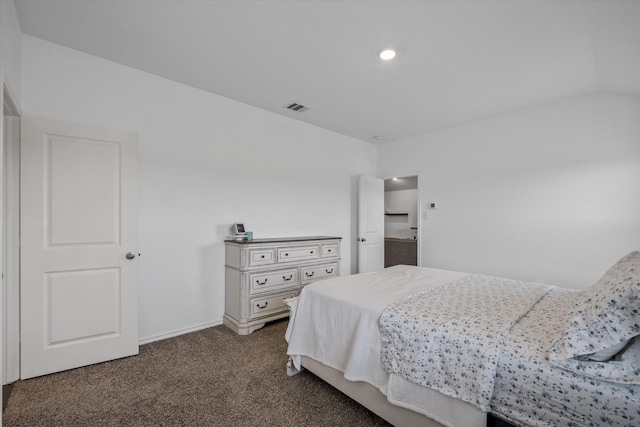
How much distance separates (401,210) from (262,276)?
4.35 m

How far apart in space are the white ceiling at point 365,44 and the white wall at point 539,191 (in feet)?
1.16

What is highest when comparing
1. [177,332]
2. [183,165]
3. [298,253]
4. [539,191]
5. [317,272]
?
[183,165]

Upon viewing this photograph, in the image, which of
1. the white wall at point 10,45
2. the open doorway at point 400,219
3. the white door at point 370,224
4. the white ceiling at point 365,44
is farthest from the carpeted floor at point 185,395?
the open doorway at point 400,219

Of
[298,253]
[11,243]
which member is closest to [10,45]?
[11,243]

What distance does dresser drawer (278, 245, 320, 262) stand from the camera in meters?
3.32

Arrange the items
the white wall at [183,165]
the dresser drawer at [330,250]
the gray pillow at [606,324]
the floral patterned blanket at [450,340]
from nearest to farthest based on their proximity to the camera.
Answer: the gray pillow at [606,324] < the floral patterned blanket at [450,340] < the white wall at [183,165] < the dresser drawer at [330,250]

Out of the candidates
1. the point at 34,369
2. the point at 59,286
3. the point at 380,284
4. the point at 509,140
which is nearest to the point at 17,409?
the point at 34,369

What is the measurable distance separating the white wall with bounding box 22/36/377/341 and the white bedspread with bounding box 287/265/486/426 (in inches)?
60.4

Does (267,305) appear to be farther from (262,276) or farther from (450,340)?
(450,340)

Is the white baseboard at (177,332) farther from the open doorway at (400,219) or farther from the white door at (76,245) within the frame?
the open doorway at (400,219)

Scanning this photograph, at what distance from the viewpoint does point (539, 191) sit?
3.41 meters

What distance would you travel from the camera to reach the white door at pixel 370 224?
4.61 meters

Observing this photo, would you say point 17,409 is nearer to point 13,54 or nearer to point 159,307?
point 159,307

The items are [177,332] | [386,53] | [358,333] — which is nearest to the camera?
[358,333]
